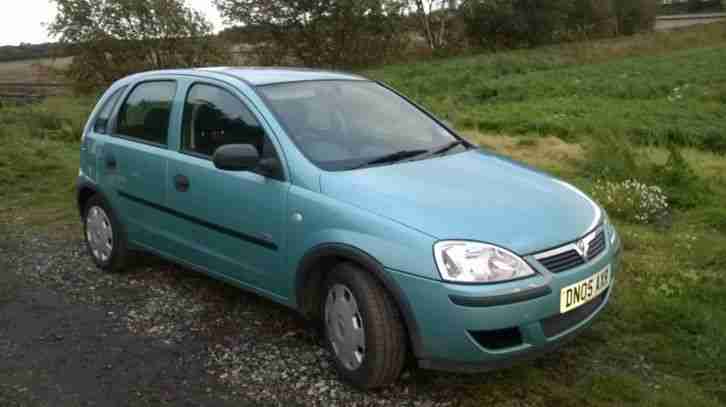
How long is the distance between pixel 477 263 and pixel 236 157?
1528mm

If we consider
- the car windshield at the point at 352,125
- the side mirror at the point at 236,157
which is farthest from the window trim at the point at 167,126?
the side mirror at the point at 236,157

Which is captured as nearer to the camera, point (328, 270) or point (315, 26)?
point (328, 270)

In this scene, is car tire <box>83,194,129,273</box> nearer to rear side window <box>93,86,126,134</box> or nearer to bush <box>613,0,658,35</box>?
rear side window <box>93,86,126,134</box>

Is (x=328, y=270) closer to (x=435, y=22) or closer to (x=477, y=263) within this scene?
(x=477, y=263)

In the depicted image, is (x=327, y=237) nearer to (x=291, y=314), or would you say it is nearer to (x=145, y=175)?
(x=291, y=314)

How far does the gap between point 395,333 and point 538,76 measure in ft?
59.3

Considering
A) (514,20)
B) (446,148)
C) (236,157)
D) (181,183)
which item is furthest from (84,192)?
(514,20)

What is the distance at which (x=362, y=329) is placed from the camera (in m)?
3.53

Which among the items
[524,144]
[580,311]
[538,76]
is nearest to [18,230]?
[580,311]

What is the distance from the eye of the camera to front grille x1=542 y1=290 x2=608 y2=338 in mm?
3375

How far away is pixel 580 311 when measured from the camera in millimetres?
3535

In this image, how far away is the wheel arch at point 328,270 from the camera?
3.33 meters

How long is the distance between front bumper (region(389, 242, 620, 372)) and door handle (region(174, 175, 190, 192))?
1.86 meters

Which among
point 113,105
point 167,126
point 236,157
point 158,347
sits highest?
point 113,105
